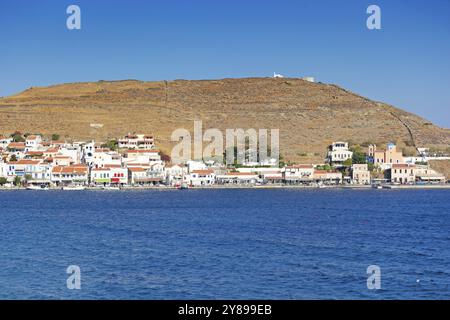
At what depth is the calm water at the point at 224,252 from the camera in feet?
37.9

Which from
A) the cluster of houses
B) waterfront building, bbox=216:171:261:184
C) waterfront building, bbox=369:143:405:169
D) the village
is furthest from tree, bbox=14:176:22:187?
waterfront building, bbox=369:143:405:169

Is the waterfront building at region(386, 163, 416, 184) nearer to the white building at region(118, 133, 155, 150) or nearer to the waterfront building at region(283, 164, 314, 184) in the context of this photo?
the waterfront building at region(283, 164, 314, 184)

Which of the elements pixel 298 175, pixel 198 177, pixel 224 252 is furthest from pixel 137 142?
pixel 224 252

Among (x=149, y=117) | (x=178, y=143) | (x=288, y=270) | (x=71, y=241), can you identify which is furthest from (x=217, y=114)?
(x=288, y=270)

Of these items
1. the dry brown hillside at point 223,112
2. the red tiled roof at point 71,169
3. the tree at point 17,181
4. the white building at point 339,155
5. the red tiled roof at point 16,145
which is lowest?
the tree at point 17,181

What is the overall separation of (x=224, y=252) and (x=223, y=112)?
55.6 metres

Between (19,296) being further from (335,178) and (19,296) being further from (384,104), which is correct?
(384,104)

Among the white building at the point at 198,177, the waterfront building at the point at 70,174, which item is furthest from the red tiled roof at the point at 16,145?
the white building at the point at 198,177

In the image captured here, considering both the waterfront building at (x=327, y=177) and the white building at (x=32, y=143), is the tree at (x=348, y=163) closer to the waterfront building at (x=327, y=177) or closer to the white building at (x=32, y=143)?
the waterfront building at (x=327, y=177)

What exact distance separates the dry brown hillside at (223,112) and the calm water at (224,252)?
3247 centimetres

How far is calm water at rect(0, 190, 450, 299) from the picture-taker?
11547mm

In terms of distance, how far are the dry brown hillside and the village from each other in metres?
5.37

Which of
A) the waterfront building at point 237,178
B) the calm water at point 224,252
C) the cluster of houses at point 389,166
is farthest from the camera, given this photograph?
the cluster of houses at point 389,166

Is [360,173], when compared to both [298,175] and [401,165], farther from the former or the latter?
[298,175]
